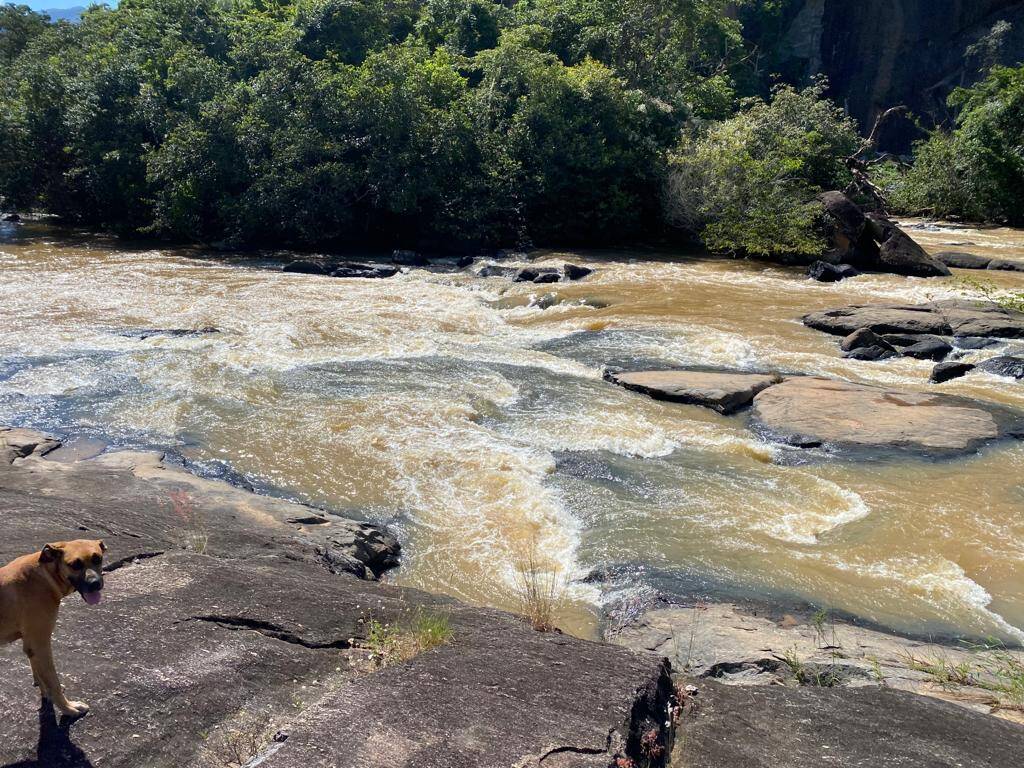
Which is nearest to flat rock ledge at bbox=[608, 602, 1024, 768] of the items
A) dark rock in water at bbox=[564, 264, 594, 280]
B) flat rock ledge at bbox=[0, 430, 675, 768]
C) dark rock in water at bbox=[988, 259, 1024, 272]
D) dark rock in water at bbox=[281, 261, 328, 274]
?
flat rock ledge at bbox=[0, 430, 675, 768]

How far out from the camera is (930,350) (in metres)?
12.3

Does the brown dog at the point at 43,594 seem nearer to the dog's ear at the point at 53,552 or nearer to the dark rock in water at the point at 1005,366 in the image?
the dog's ear at the point at 53,552

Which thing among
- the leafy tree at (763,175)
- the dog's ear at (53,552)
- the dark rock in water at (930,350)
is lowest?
the dark rock in water at (930,350)

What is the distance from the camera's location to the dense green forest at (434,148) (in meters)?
21.7

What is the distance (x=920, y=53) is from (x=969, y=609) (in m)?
48.5

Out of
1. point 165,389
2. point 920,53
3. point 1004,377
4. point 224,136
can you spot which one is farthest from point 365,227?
point 920,53

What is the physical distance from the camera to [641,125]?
24.1 m

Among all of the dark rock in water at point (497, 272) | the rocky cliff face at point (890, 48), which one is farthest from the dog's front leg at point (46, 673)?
the rocky cliff face at point (890, 48)

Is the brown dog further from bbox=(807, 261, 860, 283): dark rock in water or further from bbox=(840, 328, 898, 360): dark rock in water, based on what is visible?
bbox=(807, 261, 860, 283): dark rock in water

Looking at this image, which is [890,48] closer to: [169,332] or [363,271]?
[363,271]

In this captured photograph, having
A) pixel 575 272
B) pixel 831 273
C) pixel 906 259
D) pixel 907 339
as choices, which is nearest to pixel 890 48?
pixel 906 259

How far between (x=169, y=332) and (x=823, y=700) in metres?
12.1

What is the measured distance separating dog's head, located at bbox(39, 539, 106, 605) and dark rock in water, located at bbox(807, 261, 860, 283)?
17727 millimetres

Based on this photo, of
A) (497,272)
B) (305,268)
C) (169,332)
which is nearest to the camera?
(169,332)
